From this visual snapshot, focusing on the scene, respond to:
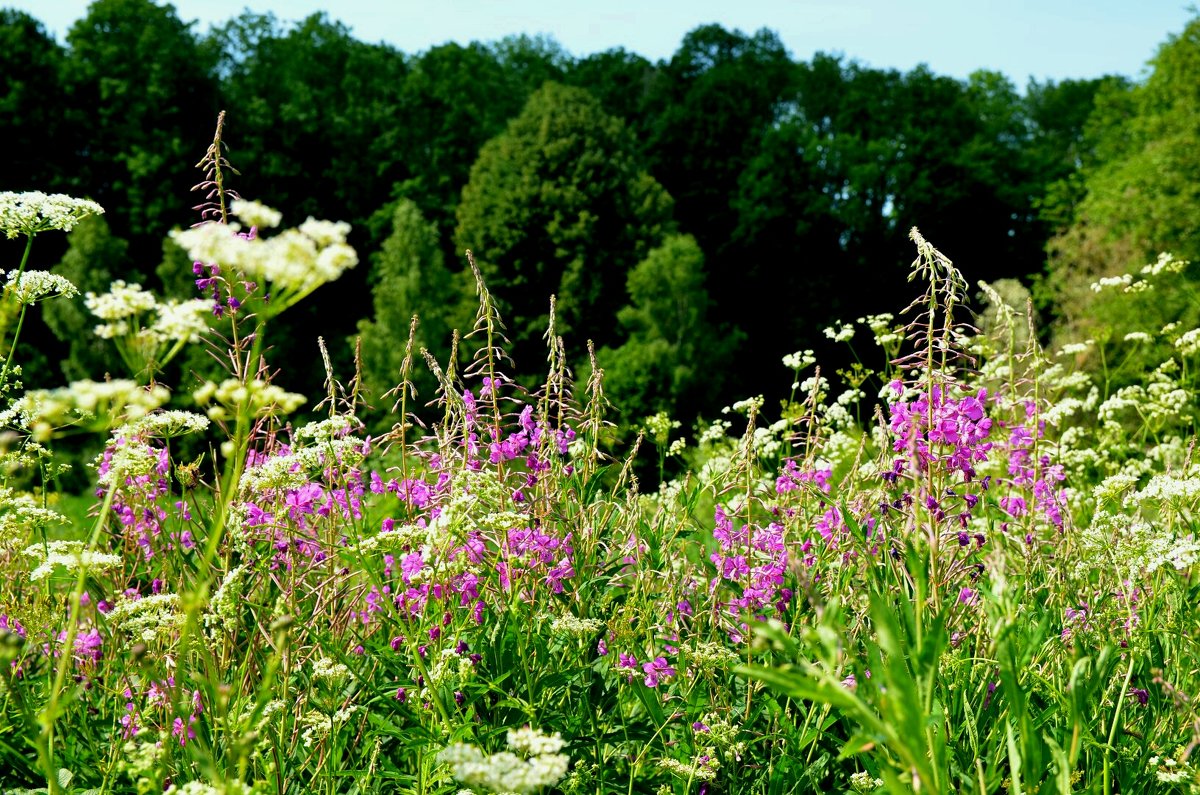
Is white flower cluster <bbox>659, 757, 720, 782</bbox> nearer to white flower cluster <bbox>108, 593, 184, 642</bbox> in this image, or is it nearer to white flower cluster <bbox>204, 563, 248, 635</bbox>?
white flower cluster <bbox>204, 563, 248, 635</bbox>

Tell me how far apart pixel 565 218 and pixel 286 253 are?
77.8 feet

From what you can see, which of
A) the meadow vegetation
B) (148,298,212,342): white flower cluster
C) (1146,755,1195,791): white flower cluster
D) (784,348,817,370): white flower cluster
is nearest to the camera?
(148,298,212,342): white flower cluster

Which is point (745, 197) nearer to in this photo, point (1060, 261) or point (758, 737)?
point (1060, 261)

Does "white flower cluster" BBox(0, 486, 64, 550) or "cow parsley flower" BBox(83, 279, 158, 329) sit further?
"white flower cluster" BBox(0, 486, 64, 550)

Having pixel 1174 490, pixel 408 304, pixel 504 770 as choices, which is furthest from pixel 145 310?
pixel 408 304

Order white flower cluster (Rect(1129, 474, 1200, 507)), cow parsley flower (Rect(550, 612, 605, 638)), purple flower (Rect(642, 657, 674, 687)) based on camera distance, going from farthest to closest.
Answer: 1. white flower cluster (Rect(1129, 474, 1200, 507))
2. purple flower (Rect(642, 657, 674, 687))
3. cow parsley flower (Rect(550, 612, 605, 638))

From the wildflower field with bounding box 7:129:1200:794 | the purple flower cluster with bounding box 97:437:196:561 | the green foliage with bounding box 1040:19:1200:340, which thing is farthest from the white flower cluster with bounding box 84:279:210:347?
the green foliage with bounding box 1040:19:1200:340

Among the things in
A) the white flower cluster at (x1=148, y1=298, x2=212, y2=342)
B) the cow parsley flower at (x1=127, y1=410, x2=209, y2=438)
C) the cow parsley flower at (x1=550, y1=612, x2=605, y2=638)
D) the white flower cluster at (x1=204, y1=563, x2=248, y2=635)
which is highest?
the white flower cluster at (x1=148, y1=298, x2=212, y2=342)

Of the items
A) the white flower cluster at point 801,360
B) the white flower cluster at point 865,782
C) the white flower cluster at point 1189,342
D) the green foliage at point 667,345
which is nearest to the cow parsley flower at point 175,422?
the white flower cluster at point 865,782

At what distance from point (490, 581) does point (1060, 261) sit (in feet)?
80.0

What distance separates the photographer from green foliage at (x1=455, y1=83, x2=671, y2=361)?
24625 millimetres

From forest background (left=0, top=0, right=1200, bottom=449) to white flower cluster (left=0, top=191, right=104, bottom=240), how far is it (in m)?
17.8

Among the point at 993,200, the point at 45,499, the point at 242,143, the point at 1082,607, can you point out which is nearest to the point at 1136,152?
the point at 993,200

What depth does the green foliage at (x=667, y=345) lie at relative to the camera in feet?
69.2
